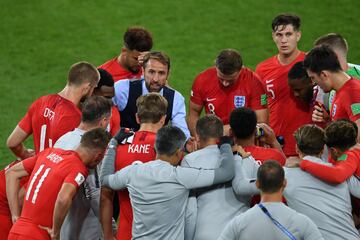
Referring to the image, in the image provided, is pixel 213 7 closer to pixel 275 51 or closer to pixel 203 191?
pixel 275 51

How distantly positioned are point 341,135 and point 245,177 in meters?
0.82

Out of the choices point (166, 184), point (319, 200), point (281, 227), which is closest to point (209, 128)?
point (166, 184)

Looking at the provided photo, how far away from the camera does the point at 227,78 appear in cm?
752

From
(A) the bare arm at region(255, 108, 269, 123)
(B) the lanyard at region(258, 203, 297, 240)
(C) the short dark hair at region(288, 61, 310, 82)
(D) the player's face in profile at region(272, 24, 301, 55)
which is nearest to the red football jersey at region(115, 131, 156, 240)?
(B) the lanyard at region(258, 203, 297, 240)

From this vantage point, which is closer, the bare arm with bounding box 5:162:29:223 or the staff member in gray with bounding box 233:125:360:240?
the staff member in gray with bounding box 233:125:360:240

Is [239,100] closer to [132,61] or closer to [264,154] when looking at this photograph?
[132,61]

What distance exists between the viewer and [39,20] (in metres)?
13.5

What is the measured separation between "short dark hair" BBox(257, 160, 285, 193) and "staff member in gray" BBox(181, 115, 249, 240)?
1.99 ft

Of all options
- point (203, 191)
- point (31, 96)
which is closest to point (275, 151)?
point (203, 191)

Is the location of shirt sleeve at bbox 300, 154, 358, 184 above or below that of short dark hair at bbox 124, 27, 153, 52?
below

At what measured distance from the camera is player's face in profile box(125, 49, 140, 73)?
328 inches

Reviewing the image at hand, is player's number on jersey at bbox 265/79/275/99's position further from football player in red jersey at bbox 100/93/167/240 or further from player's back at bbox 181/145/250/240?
player's back at bbox 181/145/250/240

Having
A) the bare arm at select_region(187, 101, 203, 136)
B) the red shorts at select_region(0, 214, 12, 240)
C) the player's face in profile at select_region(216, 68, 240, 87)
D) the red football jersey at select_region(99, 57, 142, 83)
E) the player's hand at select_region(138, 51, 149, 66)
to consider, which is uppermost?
the player's hand at select_region(138, 51, 149, 66)

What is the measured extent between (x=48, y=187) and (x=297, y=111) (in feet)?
9.78
